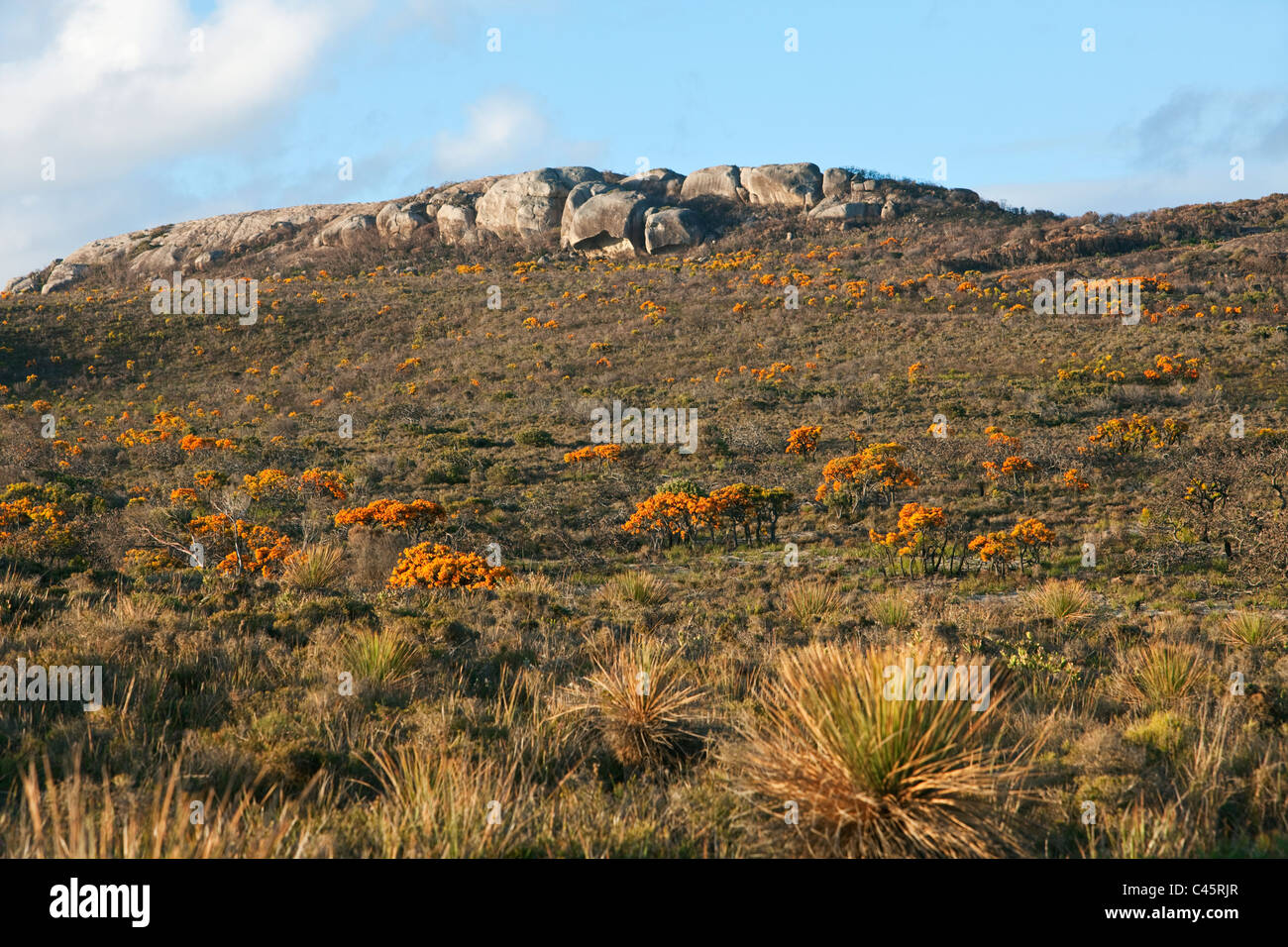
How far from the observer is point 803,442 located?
21547 millimetres

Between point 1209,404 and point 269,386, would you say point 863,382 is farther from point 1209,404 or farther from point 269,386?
point 269,386

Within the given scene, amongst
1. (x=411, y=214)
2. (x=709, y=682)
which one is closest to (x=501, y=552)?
(x=709, y=682)

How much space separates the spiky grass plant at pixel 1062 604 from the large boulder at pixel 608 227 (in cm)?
4537

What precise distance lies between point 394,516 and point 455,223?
48493 mm

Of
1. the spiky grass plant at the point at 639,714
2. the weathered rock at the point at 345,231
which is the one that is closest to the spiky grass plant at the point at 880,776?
the spiky grass plant at the point at 639,714

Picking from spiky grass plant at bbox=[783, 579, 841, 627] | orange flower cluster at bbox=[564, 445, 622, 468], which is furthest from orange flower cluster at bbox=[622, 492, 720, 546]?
orange flower cluster at bbox=[564, 445, 622, 468]

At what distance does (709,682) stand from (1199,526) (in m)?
12.9

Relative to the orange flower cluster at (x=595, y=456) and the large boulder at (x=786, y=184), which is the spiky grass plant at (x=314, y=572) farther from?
the large boulder at (x=786, y=184)

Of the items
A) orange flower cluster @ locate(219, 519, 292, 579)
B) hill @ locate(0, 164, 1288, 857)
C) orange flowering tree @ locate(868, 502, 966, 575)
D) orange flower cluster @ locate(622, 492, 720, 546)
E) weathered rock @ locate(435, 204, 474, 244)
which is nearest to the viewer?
hill @ locate(0, 164, 1288, 857)

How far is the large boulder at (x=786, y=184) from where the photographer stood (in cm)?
5566

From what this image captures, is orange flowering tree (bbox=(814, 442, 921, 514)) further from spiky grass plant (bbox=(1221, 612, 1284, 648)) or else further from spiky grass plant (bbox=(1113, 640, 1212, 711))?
spiky grass plant (bbox=(1113, 640, 1212, 711))

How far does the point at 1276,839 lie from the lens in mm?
3477

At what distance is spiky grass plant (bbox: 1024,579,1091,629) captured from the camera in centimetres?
998

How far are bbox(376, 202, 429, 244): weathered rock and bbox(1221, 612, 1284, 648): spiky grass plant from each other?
58.5 metres
